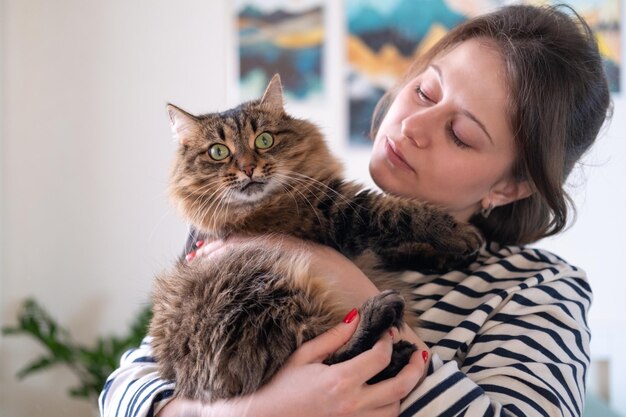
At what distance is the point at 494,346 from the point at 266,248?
56 centimetres

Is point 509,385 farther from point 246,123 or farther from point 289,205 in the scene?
point 246,123

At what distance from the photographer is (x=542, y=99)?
1459 millimetres

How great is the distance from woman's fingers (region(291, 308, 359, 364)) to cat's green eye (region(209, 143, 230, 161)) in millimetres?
546

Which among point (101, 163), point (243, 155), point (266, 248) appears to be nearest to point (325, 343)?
point (266, 248)

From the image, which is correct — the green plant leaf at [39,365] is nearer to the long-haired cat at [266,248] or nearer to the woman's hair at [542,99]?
the long-haired cat at [266,248]

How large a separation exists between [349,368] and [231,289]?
1.01 feet

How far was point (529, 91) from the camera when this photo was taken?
1.45 metres

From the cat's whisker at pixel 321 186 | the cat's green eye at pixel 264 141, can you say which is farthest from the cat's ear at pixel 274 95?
the cat's whisker at pixel 321 186

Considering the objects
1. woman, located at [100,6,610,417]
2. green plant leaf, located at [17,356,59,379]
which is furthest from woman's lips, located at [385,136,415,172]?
green plant leaf, located at [17,356,59,379]

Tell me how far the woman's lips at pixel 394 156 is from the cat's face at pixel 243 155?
168 millimetres

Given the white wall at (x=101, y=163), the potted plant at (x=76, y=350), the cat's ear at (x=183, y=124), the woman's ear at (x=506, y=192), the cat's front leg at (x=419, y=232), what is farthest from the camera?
the white wall at (x=101, y=163)

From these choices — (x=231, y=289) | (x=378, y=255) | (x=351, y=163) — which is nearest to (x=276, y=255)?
(x=231, y=289)

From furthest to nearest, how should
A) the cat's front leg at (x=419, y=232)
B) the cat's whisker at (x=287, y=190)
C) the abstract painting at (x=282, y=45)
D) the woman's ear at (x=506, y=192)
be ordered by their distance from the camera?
the abstract painting at (x=282, y=45), the woman's ear at (x=506, y=192), the cat's whisker at (x=287, y=190), the cat's front leg at (x=419, y=232)

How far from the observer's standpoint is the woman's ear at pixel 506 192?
5.19 ft
